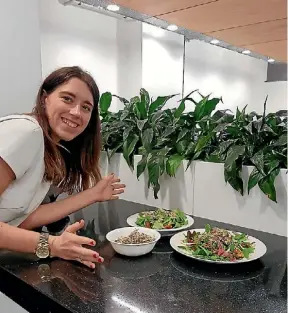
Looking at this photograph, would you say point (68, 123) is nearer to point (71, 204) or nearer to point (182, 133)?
point (71, 204)

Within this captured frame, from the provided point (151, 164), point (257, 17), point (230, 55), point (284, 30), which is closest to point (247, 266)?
point (151, 164)

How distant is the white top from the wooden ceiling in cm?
133

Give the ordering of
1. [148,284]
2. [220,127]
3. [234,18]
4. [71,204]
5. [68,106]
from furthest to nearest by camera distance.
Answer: [234,18] < [220,127] < [71,204] < [68,106] < [148,284]

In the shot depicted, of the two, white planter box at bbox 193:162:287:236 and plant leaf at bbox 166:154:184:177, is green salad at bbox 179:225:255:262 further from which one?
plant leaf at bbox 166:154:184:177

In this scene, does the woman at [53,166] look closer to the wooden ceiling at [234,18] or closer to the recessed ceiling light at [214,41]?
the wooden ceiling at [234,18]

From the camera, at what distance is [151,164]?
1.40 metres

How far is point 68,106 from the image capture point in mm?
1056

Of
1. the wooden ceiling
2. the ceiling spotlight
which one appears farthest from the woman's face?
the ceiling spotlight

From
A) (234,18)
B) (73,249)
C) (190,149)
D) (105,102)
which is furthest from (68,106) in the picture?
(234,18)

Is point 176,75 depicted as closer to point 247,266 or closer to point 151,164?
point 151,164

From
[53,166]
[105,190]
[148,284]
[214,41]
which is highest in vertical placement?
[214,41]

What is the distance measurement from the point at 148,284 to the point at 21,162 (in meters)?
0.46

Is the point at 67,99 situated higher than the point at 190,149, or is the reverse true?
the point at 67,99

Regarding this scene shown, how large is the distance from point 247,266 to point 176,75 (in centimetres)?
236
